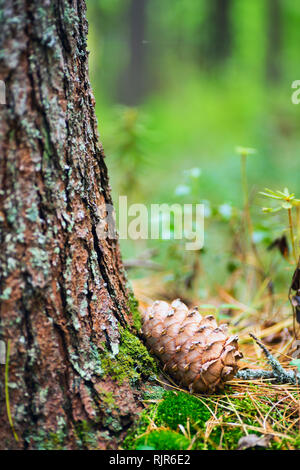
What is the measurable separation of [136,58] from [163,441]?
10.4 m

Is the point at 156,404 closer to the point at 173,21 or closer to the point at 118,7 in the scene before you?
the point at 118,7

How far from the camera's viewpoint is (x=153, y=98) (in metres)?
10.7

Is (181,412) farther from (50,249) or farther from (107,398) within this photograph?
(50,249)

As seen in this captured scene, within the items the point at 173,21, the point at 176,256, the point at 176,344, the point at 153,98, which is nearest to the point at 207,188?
the point at 176,256

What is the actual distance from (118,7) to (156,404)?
14297 millimetres

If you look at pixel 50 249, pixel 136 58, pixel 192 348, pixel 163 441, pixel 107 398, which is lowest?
pixel 163 441

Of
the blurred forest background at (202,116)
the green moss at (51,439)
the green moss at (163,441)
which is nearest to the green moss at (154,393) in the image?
the green moss at (163,441)

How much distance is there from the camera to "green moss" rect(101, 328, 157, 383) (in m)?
1.16

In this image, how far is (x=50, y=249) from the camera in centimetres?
105

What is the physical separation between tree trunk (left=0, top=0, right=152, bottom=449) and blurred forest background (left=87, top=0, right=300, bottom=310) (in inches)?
41.6

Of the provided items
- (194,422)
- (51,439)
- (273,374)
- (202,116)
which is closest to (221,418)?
(194,422)

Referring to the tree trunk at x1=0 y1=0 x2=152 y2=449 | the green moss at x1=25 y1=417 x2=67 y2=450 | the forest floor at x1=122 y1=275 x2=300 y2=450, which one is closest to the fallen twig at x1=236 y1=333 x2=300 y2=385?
the forest floor at x1=122 y1=275 x2=300 y2=450

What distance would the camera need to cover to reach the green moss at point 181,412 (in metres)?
1.13

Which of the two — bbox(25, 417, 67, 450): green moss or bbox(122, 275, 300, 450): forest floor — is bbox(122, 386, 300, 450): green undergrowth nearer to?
bbox(122, 275, 300, 450): forest floor
